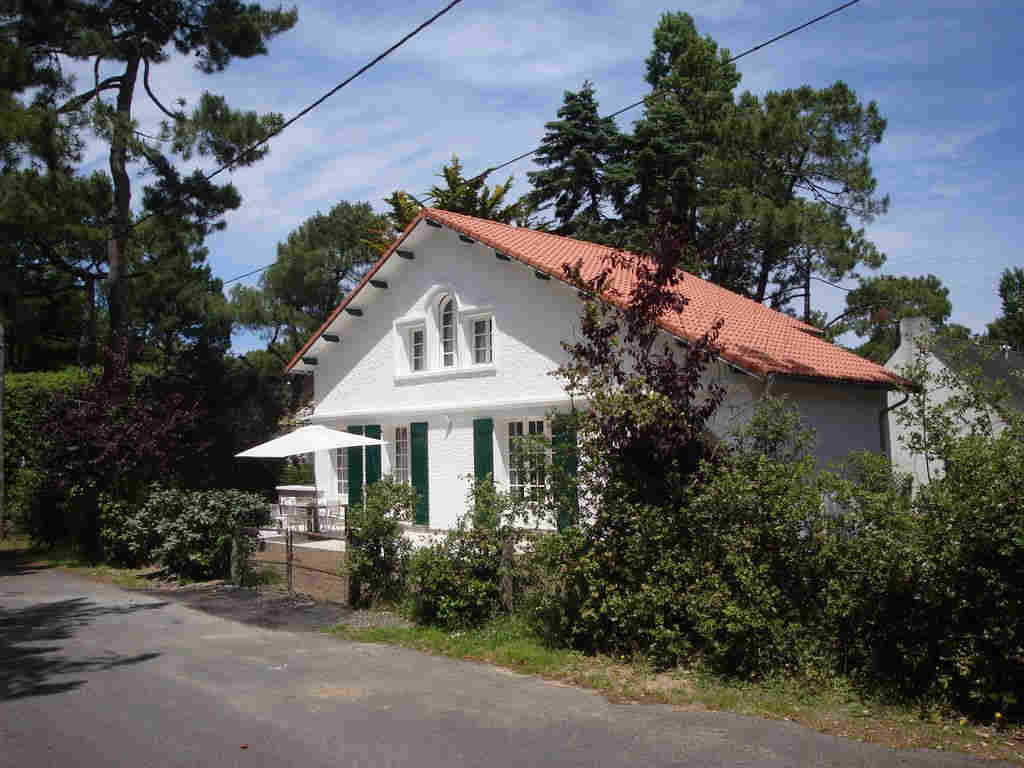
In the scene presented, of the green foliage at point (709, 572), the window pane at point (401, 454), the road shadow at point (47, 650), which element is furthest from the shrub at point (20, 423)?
the green foliage at point (709, 572)

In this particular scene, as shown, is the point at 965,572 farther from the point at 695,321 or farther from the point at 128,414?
the point at 128,414

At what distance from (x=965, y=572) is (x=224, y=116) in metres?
19.1

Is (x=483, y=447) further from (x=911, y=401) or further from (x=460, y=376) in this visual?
(x=911, y=401)

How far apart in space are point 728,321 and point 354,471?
8966mm

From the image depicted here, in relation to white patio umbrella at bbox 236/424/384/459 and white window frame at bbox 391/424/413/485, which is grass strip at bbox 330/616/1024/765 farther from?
white window frame at bbox 391/424/413/485

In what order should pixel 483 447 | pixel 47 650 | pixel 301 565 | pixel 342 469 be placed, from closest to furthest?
1. pixel 47 650
2. pixel 301 565
3. pixel 483 447
4. pixel 342 469

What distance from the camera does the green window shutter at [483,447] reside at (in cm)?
1723

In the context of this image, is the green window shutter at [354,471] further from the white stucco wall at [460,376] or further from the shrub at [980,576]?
the shrub at [980,576]

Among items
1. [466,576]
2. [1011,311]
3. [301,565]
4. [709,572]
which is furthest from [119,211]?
[1011,311]

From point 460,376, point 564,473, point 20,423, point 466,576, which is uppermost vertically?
point 460,376

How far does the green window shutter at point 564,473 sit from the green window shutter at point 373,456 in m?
10.8

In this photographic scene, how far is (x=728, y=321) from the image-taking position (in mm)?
16797

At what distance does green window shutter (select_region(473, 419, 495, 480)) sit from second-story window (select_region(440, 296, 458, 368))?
5.52 ft

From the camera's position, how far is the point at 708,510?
8039 millimetres
